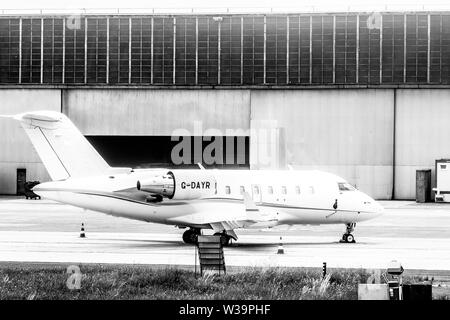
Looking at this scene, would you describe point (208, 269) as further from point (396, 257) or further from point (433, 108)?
point (433, 108)

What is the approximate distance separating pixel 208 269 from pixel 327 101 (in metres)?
60.0

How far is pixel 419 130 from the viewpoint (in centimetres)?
8419

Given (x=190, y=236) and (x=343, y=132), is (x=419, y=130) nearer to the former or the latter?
(x=343, y=132)

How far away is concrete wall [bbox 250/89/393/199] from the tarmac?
23.4m

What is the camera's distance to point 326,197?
40062mm

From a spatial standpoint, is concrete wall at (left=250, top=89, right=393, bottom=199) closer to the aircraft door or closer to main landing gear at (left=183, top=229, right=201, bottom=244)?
the aircraft door

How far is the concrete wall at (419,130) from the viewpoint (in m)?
83.4

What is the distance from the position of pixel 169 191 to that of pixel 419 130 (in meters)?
50.8

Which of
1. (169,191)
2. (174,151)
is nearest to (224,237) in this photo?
(169,191)

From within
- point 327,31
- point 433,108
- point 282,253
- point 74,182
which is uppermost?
point 327,31

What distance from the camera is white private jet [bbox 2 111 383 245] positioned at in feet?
123

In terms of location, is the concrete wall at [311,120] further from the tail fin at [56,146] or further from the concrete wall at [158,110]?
the tail fin at [56,146]

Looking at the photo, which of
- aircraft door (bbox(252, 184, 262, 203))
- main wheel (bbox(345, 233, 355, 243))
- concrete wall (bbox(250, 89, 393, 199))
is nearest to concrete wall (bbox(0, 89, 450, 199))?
concrete wall (bbox(250, 89, 393, 199))
